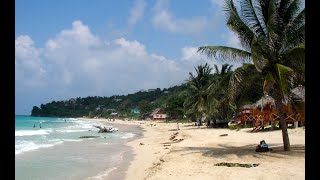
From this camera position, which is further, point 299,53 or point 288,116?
point 288,116

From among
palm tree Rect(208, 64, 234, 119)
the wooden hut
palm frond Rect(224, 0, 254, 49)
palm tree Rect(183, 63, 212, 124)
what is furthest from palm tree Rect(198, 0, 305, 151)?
palm tree Rect(183, 63, 212, 124)

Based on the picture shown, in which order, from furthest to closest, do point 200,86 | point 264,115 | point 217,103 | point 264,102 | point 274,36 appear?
point 200,86
point 217,103
point 264,115
point 264,102
point 274,36

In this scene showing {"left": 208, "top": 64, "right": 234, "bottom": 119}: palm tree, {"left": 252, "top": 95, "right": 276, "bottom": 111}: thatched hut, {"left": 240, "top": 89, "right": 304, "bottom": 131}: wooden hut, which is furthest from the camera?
{"left": 208, "top": 64, "right": 234, "bottom": 119}: palm tree

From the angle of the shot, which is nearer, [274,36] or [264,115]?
[274,36]

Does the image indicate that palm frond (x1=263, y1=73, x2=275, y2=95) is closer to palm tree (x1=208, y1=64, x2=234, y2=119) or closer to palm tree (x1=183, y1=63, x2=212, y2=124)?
palm tree (x1=208, y1=64, x2=234, y2=119)

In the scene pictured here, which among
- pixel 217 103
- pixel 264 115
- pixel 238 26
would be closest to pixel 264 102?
pixel 264 115

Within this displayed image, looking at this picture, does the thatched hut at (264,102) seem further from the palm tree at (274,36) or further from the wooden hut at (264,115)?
the palm tree at (274,36)

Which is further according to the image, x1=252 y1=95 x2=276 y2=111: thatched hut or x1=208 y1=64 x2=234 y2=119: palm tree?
x1=208 y1=64 x2=234 y2=119: palm tree

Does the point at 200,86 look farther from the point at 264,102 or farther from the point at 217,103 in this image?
the point at 264,102

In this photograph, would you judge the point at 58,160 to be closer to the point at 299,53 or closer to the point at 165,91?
the point at 299,53
